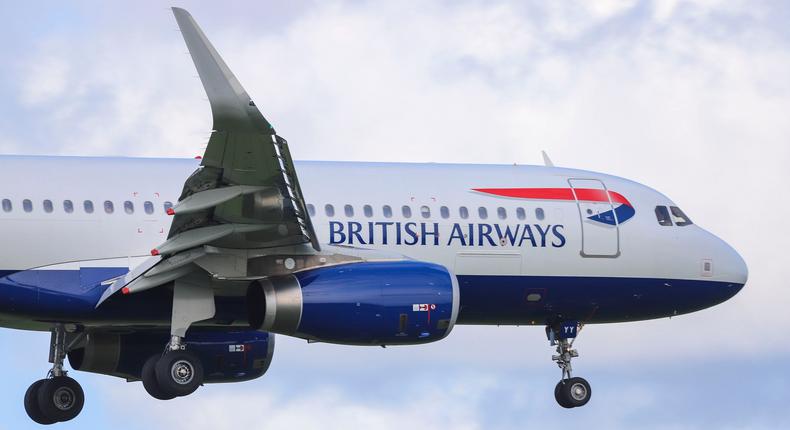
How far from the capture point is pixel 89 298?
24766mm

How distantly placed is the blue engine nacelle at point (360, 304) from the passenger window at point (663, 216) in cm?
510

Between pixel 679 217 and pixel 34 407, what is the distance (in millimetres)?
10298

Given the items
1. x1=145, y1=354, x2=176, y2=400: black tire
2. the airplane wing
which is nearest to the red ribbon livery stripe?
the airplane wing

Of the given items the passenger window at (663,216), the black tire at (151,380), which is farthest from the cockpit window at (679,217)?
the black tire at (151,380)

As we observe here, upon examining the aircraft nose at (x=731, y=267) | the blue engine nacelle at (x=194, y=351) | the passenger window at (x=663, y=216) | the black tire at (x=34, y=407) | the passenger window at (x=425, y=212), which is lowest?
the black tire at (x=34, y=407)

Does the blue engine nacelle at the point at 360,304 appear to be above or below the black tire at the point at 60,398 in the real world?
above

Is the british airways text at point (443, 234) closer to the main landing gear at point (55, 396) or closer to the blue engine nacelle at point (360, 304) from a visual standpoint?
the blue engine nacelle at point (360, 304)

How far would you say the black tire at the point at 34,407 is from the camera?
89.4ft

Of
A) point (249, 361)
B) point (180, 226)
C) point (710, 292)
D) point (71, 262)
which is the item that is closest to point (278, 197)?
point (180, 226)

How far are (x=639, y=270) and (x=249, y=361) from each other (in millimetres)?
6229

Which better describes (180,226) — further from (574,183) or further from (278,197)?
(574,183)

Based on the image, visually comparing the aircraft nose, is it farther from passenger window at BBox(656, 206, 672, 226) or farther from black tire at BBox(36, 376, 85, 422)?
black tire at BBox(36, 376, 85, 422)

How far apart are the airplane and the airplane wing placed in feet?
0.09

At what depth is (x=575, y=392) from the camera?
2805 centimetres
